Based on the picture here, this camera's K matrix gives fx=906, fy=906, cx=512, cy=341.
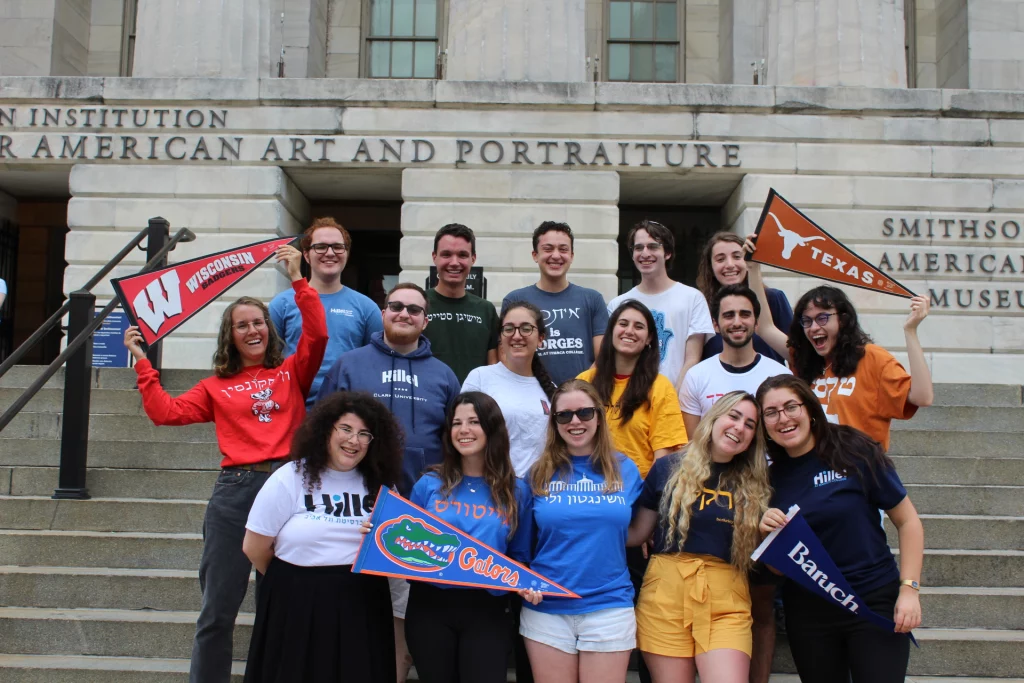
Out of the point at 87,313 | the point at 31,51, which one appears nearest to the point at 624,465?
the point at 87,313

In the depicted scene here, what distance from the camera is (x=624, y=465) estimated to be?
4160mm

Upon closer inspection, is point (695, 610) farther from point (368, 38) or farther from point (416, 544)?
point (368, 38)

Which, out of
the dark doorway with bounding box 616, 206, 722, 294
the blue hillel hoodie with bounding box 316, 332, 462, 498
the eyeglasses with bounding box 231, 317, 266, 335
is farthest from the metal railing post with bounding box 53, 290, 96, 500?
the dark doorway with bounding box 616, 206, 722, 294

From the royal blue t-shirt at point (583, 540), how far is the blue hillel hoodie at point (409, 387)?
0.79 meters

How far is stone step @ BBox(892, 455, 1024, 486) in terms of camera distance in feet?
22.7

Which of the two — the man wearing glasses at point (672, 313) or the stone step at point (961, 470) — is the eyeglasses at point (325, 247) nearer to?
the man wearing glasses at point (672, 313)

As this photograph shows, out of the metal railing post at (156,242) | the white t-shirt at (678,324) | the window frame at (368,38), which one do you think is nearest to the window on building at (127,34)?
the window frame at (368,38)

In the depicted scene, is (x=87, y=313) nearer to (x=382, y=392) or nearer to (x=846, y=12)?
(x=382, y=392)

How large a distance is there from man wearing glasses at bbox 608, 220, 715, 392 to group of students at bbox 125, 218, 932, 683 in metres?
0.69

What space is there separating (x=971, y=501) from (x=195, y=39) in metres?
11.0

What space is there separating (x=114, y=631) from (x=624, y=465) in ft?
10.4

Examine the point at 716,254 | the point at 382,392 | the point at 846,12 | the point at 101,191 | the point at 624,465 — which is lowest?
the point at 624,465

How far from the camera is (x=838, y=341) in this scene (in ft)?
15.8

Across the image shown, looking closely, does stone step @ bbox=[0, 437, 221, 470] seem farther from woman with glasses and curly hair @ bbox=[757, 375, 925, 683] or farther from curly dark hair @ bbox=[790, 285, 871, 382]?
woman with glasses and curly hair @ bbox=[757, 375, 925, 683]
